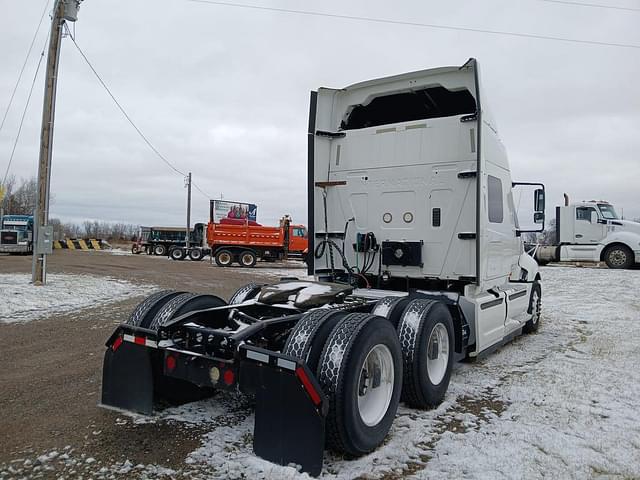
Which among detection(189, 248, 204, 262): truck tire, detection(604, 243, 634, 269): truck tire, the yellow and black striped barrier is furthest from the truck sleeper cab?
the yellow and black striped barrier

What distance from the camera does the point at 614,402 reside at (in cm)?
446

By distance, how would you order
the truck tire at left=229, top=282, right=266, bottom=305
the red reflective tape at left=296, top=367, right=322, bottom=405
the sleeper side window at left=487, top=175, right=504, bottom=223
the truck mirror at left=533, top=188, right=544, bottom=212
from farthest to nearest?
the truck mirror at left=533, top=188, right=544, bottom=212
the sleeper side window at left=487, top=175, right=504, bottom=223
the truck tire at left=229, top=282, right=266, bottom=305
the red reflective tape at left=296, top=367, right=322, bottom=405

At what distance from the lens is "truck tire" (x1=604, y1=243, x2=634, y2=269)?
1950 cm

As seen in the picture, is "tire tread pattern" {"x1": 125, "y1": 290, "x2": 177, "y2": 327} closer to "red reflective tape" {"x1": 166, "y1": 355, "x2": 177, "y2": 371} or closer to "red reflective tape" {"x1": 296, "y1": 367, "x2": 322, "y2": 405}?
"red reflective tape" {"x1": 166, "y1": 355, "x2": 177, "y2": 371}

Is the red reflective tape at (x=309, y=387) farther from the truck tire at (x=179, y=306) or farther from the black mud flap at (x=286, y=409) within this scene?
the truck tire at (x=179, y=306)

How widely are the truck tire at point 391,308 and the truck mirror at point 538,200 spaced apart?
3.75 m

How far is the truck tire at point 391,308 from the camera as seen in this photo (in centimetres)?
437

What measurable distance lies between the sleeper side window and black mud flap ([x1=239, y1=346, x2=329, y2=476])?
3813 millimetres

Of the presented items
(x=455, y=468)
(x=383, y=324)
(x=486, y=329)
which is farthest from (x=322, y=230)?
(x=455, y=468)

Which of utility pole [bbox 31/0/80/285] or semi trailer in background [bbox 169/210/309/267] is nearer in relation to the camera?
utility pole [bbox 31/0/80/285]

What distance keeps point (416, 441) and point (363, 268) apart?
2925 mm

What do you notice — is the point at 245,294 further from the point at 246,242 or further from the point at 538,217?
the point at 246,242

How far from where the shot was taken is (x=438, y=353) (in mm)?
4617

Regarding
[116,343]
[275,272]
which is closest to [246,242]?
[275,272]
